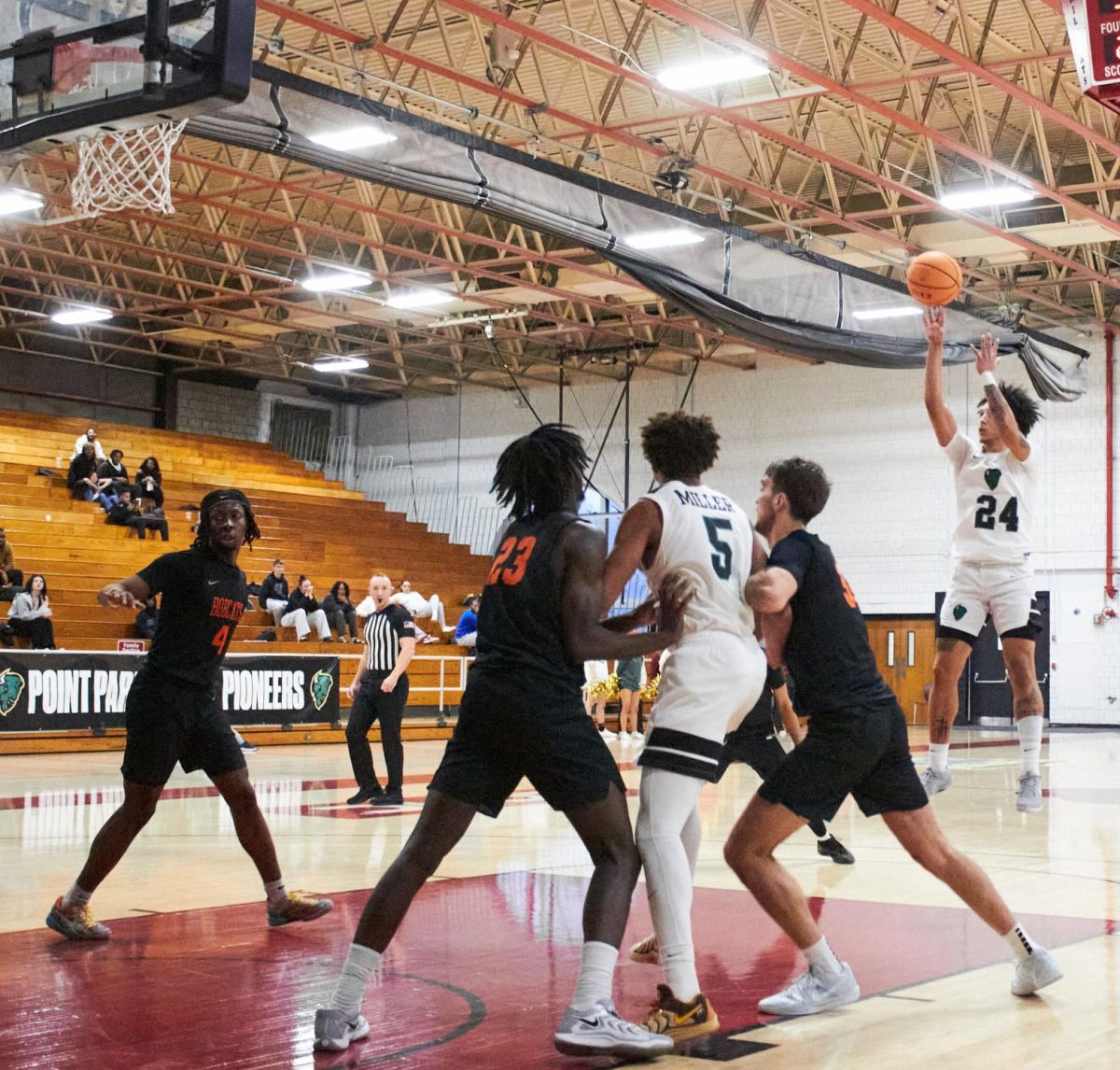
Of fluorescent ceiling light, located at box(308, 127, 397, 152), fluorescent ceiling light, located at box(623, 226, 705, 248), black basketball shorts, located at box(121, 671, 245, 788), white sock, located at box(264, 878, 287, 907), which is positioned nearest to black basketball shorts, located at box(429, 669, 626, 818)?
Answer: black basketball shorts, located at box(121, 671, 245, 788)

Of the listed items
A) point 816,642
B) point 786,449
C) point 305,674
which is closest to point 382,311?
point 786,449

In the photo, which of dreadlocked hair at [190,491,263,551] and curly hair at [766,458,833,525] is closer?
curly hair at [766,458,833,525]

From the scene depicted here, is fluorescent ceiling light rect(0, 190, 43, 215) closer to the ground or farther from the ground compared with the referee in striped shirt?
farther from the ground

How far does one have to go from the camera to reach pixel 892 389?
28141mm

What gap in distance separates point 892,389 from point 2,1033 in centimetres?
2546

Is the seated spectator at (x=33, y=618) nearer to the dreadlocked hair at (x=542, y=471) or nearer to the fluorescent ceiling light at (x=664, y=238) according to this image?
the fluorescent ceiling light at (x=664, y=238)

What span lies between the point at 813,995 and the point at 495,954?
1387mm

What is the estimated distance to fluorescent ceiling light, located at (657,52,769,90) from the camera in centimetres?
1524

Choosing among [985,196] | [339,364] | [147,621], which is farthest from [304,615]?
[985,196]

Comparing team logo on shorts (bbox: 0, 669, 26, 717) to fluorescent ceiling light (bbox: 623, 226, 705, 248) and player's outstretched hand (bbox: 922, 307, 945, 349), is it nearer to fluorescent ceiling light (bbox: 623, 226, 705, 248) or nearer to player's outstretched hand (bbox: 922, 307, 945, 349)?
fluorescent ceiling light (bbox: 623, 226, 705, 248)

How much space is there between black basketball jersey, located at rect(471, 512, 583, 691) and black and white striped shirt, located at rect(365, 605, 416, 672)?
6746mm

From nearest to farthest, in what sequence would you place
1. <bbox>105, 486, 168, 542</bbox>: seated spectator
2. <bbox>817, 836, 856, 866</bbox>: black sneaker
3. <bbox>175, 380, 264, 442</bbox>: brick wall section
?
1. <bbox>817, 836, 856, 866</bbox>: black sneaker
2. <bbox>105, 486, 168, 542</bbox>: seated spectator
3. <bbox>175, 380, 264, 442</bbox>: brick wall section

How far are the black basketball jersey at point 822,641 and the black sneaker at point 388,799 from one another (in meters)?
6.85

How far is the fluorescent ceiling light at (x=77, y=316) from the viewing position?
2741 centimetres
